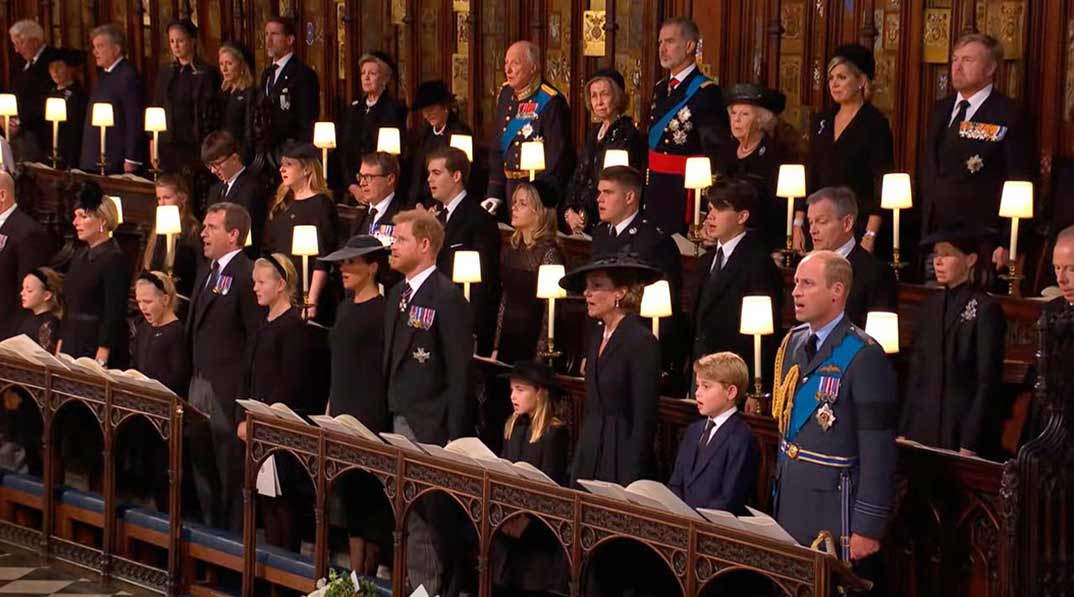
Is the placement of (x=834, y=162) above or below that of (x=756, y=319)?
above

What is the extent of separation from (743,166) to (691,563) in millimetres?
3666

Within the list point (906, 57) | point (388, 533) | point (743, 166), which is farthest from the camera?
point (906, 57)

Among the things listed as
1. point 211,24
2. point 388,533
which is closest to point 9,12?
point 211,24

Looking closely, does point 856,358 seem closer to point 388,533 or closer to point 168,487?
point 388,533

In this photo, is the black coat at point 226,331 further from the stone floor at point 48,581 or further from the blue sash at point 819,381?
the blue sash at point 819,381

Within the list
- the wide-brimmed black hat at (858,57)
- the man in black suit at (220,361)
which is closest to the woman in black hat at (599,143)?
the wide-brimmed black hat at (858,57)

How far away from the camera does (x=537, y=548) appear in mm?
7762

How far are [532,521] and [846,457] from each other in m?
1.58

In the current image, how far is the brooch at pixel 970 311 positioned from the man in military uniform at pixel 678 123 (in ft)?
9.75

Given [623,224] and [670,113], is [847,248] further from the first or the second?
[670,113]

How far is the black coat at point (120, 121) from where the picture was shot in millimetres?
13914

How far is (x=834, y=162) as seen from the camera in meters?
10.1

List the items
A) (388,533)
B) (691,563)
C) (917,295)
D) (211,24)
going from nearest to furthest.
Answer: (691,563) → (388,533) → (917,295) → (211,24)

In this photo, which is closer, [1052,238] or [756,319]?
[756,319]
